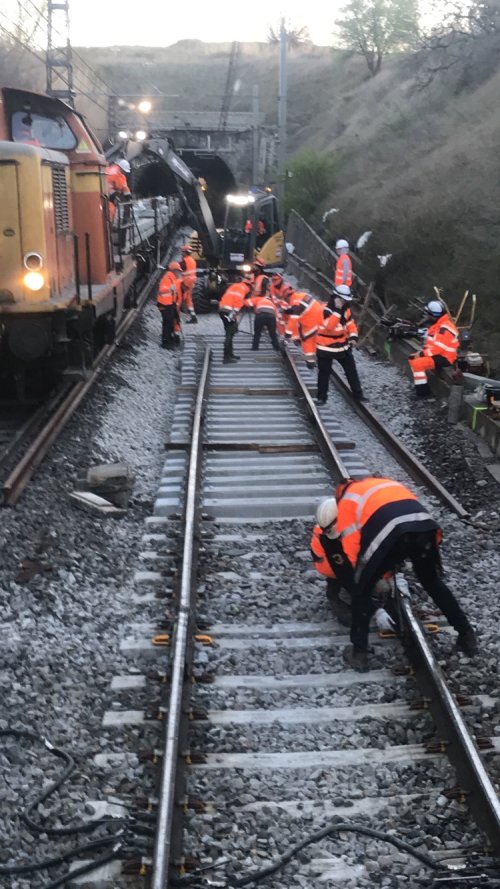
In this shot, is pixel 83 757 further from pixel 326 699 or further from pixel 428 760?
pixel 428 760

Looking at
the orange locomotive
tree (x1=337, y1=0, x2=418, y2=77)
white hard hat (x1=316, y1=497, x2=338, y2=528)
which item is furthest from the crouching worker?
tree (x1=337, y1=0, x2=418, y2=77)

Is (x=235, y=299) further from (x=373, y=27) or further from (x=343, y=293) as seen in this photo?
(x=373, y=27)

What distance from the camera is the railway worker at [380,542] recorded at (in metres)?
4.91

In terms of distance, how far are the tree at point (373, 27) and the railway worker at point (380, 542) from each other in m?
47.6

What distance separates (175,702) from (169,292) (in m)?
10.3

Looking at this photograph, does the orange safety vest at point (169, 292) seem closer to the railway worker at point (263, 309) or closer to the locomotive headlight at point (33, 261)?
the railway worker at point (263, 309)

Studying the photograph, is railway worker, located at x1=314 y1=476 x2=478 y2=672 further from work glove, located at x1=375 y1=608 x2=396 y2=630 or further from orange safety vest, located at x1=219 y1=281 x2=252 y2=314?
orange safety vest, located at x1=219 y1=281 x2=252 y2=314

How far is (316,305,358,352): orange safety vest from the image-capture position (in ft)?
36.5

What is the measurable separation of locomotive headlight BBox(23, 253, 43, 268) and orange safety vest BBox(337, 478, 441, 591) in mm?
4509

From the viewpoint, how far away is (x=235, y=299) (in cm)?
1364

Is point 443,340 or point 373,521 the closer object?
point 373,521

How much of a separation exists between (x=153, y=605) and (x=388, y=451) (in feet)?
14.9

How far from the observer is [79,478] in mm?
7918

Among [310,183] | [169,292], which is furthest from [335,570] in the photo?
[310,183]
